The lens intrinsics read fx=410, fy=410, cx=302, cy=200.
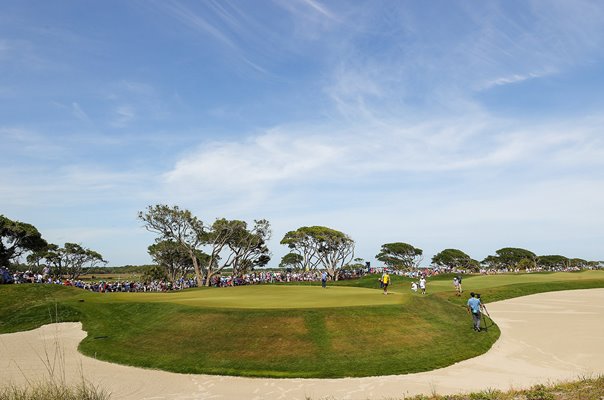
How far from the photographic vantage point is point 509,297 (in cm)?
4672

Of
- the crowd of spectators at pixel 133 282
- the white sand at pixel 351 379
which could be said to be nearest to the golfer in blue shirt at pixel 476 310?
the white sand at pixel 351 379

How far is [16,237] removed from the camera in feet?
219

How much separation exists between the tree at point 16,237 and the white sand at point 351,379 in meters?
48.2

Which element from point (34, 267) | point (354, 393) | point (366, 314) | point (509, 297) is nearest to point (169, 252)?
point (34, 267)

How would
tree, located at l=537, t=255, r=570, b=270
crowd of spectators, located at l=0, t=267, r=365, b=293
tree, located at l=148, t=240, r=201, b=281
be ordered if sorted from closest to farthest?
crowd of spectators, located at l=0, t=267, r=365, b=293 < tree, located at l=148, t=240, r=201, b=281 < tree, located at l=537, t=255, r=570, b=270

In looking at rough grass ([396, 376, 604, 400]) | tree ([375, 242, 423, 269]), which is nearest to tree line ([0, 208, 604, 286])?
tree ([375, 242, 423, 269])

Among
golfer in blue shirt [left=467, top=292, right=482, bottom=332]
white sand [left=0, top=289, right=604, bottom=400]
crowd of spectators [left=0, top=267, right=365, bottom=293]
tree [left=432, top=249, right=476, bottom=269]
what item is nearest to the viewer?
white sand [left=0, top=289, right=604, bottom=400]

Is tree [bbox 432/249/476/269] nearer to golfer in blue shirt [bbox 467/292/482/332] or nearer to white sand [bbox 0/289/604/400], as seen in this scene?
white sand [bbox 0/289/604/400]

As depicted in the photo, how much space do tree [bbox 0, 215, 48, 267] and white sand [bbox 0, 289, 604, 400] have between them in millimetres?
48240

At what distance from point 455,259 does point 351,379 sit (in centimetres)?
12918

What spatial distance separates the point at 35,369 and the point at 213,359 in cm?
780

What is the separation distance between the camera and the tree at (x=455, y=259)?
134 m

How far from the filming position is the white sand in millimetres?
14688

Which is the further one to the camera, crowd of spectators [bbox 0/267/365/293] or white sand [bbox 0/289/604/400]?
crowd of spectators [bbox 0/267/365/293]
